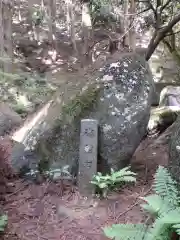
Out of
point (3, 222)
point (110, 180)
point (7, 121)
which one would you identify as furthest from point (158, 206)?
point (7, 121)

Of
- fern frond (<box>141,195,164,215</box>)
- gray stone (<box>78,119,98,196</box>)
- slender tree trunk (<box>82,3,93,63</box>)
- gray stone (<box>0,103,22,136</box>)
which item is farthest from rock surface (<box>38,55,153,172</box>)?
slender tree trunk (<box>82,3,93,63</box>)

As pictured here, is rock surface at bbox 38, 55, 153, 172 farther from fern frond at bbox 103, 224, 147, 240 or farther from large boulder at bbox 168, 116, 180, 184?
fern frond at bbox 103, 224, 147, 240

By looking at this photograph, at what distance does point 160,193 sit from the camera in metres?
3.67

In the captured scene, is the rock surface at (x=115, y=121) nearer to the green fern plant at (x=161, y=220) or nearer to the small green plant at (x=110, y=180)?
the small green plant at (x=110, y=180)

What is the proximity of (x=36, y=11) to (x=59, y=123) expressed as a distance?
67.2 feet

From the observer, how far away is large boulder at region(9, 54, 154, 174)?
16.0 ft

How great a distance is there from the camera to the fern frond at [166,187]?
140 inches

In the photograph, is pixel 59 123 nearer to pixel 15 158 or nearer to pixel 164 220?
pixel 15 158

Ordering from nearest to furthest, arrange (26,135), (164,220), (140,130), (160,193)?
(164,220)
(160,193)
(140,130)
(26,135)

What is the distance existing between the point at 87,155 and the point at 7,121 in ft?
11.3

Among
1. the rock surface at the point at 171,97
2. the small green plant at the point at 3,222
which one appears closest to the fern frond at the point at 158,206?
the small green plant at the point at 3,222

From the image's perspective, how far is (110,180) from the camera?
4.58m

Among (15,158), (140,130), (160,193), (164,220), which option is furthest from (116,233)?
(15,158)

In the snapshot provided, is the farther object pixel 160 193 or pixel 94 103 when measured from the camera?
pixel 94 103
